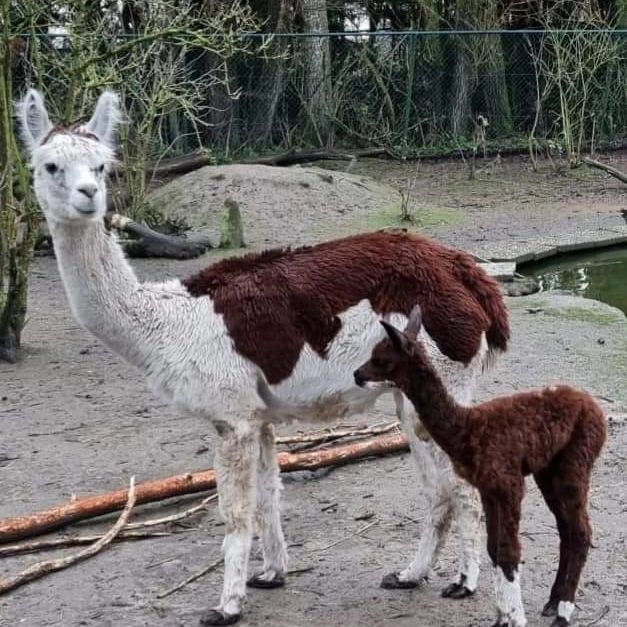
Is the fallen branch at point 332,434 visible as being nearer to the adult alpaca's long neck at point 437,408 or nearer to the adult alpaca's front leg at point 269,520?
the adult alpaca's front leg at point 269,520

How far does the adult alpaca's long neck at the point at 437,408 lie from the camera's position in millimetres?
3764

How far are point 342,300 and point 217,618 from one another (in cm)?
137

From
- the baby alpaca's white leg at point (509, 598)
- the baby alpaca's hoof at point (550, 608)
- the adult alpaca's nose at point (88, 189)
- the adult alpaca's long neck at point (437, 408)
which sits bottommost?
the baby alpaca's hoof at point (550, 608)

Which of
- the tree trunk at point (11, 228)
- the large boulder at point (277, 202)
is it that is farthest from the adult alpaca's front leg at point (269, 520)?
the large boulder at point (277, 202)

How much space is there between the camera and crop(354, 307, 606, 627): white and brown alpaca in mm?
3762

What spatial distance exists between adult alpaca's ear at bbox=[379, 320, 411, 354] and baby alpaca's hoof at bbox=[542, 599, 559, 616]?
122cm

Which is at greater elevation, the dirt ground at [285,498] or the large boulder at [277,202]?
the large boulder at [277,202]

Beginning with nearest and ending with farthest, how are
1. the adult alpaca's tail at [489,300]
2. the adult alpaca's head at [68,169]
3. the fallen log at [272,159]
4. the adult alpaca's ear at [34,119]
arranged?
the adult alpaca's head at [68,169], the adult alpaca's tail at [489,300], the adult alpaca's ear at [34,119], the fallen log at [272,159]

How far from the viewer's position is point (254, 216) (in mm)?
14898

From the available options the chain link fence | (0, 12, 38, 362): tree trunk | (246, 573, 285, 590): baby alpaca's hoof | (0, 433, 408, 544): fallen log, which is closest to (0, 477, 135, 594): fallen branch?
(0, 433, 408, 544): fallen log

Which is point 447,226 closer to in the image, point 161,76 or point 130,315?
point 161,76

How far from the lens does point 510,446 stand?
12.5 feet

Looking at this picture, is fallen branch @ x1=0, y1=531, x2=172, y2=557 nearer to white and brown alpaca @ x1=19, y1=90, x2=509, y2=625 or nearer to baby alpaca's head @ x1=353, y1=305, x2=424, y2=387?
white and brown alpaca @ x1=19, y1=90, x2=509, y2=625

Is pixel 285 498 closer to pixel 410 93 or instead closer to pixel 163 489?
pixel 163 489
